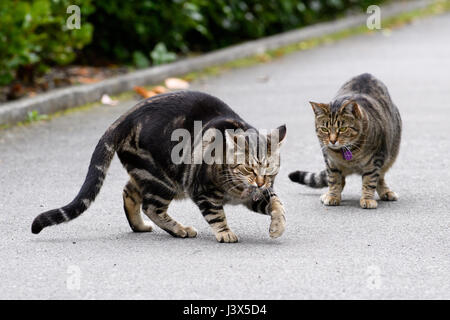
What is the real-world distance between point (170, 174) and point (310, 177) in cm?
161

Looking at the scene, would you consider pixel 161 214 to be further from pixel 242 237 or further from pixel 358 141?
pixel 358 141

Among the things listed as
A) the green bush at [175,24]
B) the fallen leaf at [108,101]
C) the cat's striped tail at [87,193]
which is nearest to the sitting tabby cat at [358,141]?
the cat's striped tail at [87,193]

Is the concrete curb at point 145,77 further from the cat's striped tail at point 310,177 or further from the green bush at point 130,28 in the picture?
the cat's striped tail at point 310,177

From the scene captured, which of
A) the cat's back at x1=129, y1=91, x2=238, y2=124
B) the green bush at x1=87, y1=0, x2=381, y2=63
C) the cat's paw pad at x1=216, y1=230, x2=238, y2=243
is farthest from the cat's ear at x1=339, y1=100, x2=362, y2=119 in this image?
the green bush at x1=87, y1=0, x2=381, y2=63

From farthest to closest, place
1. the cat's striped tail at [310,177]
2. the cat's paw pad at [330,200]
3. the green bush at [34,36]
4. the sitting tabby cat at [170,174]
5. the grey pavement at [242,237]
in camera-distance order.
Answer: the green bush at [34,36], the cat's striped tail at [310,177], the cat's paw pad at [330,200], the sitting tabby cat at [170,174], the grey pavement at [242,237]

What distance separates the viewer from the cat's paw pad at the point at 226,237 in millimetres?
5621

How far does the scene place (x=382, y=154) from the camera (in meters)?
6.57

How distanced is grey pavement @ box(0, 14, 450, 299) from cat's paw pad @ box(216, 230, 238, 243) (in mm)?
69

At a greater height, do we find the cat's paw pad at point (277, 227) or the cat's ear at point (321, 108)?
the cat's ear at point (321, 108)

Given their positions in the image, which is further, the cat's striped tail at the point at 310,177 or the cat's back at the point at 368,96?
the cat's striped tail at the point at 310,177

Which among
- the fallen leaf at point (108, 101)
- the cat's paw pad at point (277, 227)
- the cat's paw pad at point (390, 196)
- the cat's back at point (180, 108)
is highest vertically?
the cat's back at point (180, 108)

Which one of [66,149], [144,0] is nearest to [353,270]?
[66,149]

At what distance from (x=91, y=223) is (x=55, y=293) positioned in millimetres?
1486
